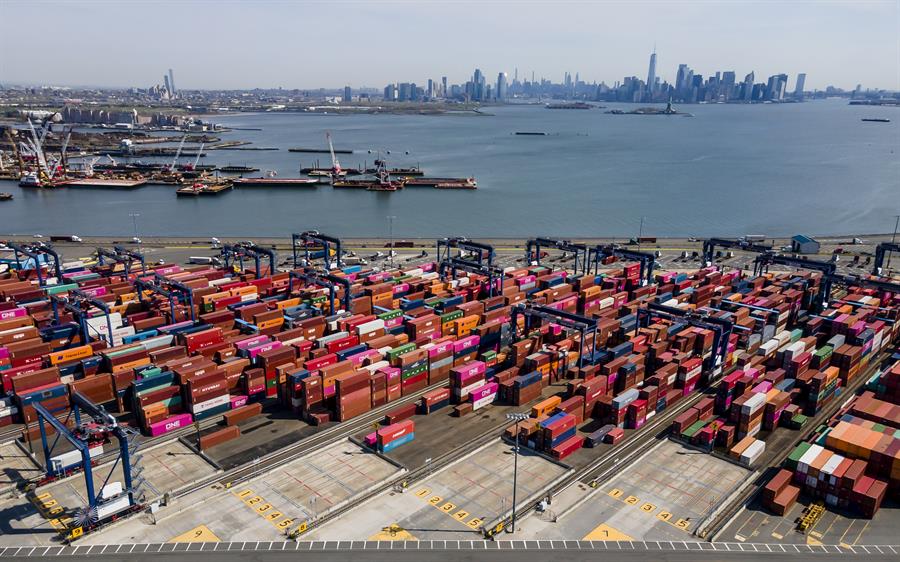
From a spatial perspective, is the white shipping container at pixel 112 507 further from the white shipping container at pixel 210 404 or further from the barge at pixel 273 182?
the barge at pixel 273 182

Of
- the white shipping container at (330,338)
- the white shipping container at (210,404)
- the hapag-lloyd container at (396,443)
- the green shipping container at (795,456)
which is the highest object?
the white shipping container at (330,338)

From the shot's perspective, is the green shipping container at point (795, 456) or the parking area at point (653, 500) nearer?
the parking area at point (653, 500)

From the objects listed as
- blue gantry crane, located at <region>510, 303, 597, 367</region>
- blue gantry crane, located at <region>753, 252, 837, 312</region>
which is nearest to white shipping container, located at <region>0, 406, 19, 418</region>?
blue gantry crane, located at <region>510, 303, 597, 367</region>

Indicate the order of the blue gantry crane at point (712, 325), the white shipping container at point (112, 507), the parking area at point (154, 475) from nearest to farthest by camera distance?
the white shipping container at point (112, 507) → the parking area at point (154, 475) → the blue gantry crane at point (712, 325)

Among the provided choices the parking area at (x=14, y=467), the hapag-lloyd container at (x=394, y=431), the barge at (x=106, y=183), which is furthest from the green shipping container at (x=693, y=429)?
the barge at (x=106, y=183)

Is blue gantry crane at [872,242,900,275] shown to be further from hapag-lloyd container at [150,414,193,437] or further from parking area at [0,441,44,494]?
parking area at [0,441,44,494]

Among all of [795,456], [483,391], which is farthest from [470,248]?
[795,456]
